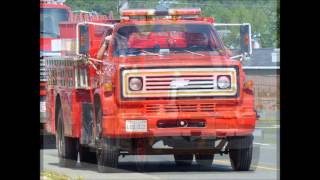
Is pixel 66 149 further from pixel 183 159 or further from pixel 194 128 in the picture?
pixel 194 128

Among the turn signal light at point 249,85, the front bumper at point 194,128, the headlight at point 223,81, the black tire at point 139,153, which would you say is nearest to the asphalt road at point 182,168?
the black tire at point 139,153

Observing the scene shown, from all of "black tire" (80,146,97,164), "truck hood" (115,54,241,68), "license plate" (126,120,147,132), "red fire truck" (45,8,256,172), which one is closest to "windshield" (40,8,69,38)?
"red fire truck" (45,8,256,172)

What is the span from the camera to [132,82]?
35.6 feet

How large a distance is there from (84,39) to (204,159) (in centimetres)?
193

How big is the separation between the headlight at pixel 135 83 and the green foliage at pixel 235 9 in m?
0.75

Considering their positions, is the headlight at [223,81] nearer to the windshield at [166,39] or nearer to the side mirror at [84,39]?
the windshield at [166,39]

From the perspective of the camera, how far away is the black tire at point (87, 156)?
11141 mm

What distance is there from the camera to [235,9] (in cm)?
1004

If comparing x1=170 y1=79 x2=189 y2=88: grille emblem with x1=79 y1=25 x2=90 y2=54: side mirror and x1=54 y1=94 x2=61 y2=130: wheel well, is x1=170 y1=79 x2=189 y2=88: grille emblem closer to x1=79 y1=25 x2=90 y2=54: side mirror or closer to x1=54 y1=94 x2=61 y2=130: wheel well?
x1=79 y1=25 x2=90 y2=54: side mirror
